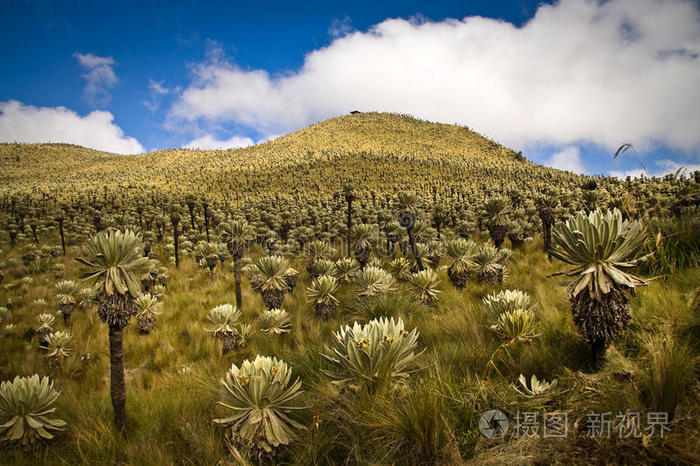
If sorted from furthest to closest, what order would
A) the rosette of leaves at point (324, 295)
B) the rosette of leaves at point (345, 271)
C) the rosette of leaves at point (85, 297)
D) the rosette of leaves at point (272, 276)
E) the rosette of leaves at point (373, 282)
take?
the rosette of leaves at point (85, 297) < the rosette of leaves at point (345, 271) < the rosette of leaves at point (272, 276) < the rosette of leaves at point (324, 295) < the rosette of leaves at point (373, 282)

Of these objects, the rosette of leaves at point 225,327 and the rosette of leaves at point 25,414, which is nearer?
the rosette of leaves at point 25,414

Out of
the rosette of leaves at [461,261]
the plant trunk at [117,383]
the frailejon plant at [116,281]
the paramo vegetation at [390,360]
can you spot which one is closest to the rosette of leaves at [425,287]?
the paramo vegetation at [390,360]

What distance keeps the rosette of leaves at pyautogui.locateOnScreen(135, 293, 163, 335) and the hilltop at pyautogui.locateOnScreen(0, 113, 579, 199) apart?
38.7 meters

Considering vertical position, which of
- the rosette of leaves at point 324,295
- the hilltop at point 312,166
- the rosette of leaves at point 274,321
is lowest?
the rosette of leaves at point 274,321

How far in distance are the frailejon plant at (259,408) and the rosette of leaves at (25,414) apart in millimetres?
2540

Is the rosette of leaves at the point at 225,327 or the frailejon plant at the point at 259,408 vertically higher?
the frailejon plant at the point at 259,408

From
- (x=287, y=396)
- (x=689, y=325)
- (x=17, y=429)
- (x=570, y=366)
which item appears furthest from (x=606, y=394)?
(x=17, y=429)

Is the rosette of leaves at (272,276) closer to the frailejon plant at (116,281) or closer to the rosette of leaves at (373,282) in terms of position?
the rosette of leaves at (373,282)

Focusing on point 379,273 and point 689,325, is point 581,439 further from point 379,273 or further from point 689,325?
point 379,273

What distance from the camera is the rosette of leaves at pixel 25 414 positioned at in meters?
3.39

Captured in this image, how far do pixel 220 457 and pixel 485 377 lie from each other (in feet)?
8.28

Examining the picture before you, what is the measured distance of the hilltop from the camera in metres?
50.2

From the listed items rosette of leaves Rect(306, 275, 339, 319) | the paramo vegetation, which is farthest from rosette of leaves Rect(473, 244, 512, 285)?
rosette of leaves Rect(306, 275, 339, 319)

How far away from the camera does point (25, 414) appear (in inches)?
138
